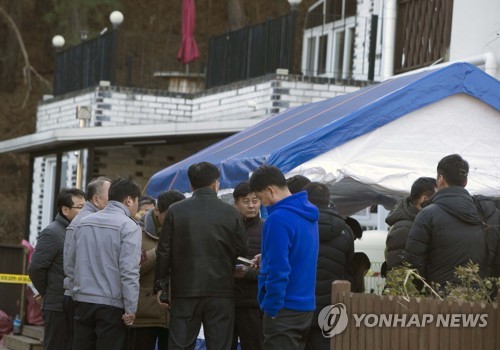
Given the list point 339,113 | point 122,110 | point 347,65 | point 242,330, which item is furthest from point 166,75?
point 242,330

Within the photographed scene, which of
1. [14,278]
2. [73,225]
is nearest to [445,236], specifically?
[73,225]

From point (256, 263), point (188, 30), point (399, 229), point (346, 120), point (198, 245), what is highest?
point (188, 30)

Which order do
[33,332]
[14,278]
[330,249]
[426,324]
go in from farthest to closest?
[14,278], [33,332], [330,249], [426,324]

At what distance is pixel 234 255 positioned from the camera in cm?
998

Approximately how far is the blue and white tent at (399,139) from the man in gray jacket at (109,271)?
1780 mm

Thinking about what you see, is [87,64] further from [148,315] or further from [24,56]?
[148,315]

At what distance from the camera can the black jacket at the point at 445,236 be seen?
31.1ft

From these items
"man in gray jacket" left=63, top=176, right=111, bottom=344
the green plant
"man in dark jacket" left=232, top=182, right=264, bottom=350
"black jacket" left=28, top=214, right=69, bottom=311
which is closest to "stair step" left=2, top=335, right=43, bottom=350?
"black jacket" left=28, top=214, right=69, bottom=311

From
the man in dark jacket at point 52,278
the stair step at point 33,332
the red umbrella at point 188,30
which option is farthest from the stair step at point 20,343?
the red umbrella at point 188,30

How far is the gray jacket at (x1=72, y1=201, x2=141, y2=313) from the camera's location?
389 inches

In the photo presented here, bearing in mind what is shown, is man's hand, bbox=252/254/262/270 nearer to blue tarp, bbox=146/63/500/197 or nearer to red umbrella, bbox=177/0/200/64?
blue tarp, bbox=146/63/500/197

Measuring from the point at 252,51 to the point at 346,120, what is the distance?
10416 millimetres

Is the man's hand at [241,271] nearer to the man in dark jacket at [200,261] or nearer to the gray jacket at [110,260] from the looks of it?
the man in dark jacket at [200,261]

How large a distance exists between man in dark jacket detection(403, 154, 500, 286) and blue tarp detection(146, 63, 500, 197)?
6.45 feet
